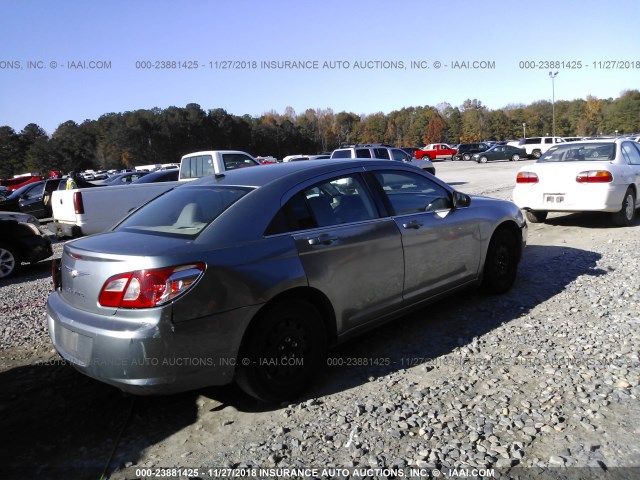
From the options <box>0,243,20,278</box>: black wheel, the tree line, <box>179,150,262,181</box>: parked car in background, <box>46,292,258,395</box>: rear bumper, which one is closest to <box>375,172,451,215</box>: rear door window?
<box>46,292,258,395</box>: rear bumper

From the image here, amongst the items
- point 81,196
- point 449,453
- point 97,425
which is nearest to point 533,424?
point 449,453

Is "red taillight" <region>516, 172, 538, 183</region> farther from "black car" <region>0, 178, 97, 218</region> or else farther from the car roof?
"black car" <region>0, 178, 97, 218</region>

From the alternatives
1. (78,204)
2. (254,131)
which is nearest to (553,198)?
(78,204)

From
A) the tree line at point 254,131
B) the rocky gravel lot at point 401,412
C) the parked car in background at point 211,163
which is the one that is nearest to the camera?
the rocky gravel lot at point 401,412

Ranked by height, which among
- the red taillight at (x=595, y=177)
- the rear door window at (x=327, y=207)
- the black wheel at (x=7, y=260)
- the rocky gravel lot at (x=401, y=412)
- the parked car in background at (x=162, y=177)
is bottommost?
the rocky gravel lot at (x=401, y=412)

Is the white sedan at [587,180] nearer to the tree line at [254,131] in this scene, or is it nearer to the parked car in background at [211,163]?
the parked car in background at [211,163]

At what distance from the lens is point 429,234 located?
4.39 m

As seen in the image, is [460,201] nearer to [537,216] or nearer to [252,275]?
[252,275]

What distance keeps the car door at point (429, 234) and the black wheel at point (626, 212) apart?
5.52 metres

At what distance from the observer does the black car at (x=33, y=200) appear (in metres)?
18.6

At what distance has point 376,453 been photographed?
2.81m

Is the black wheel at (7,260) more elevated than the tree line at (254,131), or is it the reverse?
the tree line at (254,131)

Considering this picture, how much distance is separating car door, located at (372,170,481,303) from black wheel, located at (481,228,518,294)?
0.31 metres

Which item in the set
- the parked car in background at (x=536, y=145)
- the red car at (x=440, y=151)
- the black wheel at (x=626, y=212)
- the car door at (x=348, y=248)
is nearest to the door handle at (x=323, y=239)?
the car door at (x=348, y=248)
